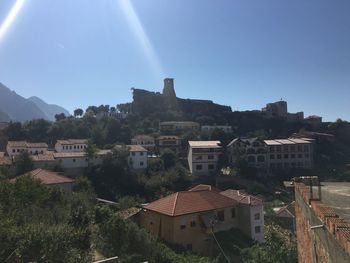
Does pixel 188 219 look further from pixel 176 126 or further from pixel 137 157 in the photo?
pixel 176 126

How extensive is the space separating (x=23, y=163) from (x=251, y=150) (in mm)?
40323

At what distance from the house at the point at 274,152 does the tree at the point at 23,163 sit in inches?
1379

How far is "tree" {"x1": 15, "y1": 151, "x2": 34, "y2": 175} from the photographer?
49.6 meters

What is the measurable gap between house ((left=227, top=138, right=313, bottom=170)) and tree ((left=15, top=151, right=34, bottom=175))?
35.0 metres

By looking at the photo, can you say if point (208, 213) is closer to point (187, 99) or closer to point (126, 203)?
point (126, 203)

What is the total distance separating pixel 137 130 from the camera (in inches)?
3268

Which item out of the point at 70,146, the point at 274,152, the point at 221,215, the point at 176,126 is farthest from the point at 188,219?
the point at 176,126

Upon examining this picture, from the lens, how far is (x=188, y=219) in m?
28.5

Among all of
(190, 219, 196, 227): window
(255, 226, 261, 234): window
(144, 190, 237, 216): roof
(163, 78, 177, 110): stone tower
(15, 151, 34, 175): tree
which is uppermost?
(163, 78, 177, 110): stone tower

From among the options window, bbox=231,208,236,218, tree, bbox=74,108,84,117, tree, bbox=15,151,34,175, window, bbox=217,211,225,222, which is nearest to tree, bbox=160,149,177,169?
tree, bbox=15,151,34,175

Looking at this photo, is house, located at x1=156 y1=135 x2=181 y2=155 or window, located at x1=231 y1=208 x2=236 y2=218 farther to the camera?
house, located at x1=156 y1=135 x2=181 y2=155

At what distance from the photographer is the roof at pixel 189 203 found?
2856cm

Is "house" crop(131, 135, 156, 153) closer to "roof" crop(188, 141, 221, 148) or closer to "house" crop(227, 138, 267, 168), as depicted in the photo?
"roof" crop(188, 141, 221, 148)

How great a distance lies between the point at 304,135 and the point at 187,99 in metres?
38.2
